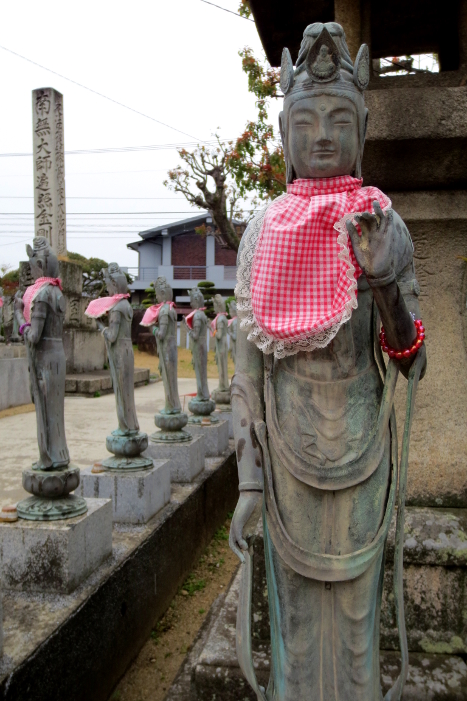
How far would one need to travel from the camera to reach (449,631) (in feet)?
9.16

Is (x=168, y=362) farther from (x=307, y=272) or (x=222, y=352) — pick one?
(x=307, y=272)

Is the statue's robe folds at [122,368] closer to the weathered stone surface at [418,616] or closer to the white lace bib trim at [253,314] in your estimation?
the weathered stone surface at [418,616]

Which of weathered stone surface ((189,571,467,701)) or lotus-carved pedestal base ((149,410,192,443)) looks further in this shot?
lotus-carved pedestal base ((149,410,192,443))

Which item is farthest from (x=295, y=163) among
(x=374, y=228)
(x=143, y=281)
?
(x=143, y=281)

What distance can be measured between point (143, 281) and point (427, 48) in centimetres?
2990

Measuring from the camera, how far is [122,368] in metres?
4.64

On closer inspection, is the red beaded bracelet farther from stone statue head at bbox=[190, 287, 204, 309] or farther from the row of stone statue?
stone statue head at bbox=[190, 287, 204, 309]

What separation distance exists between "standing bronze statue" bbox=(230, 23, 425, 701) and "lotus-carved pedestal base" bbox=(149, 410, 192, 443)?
3991 millimetres

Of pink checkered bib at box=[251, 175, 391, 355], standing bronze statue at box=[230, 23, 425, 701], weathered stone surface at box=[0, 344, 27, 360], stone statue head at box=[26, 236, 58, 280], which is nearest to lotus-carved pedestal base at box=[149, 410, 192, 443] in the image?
stone statue head at box=[26, 236, 58, 280]

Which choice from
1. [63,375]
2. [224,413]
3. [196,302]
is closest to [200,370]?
[196,302]

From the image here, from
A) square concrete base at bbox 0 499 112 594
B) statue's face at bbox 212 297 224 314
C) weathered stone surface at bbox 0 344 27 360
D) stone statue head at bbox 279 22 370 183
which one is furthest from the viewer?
weathered stone surface at bbox 0 344 27 360

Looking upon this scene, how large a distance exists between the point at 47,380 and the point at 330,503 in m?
2.15

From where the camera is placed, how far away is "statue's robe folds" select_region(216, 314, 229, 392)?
30.9 ft

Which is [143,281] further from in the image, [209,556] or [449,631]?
[449,631]
